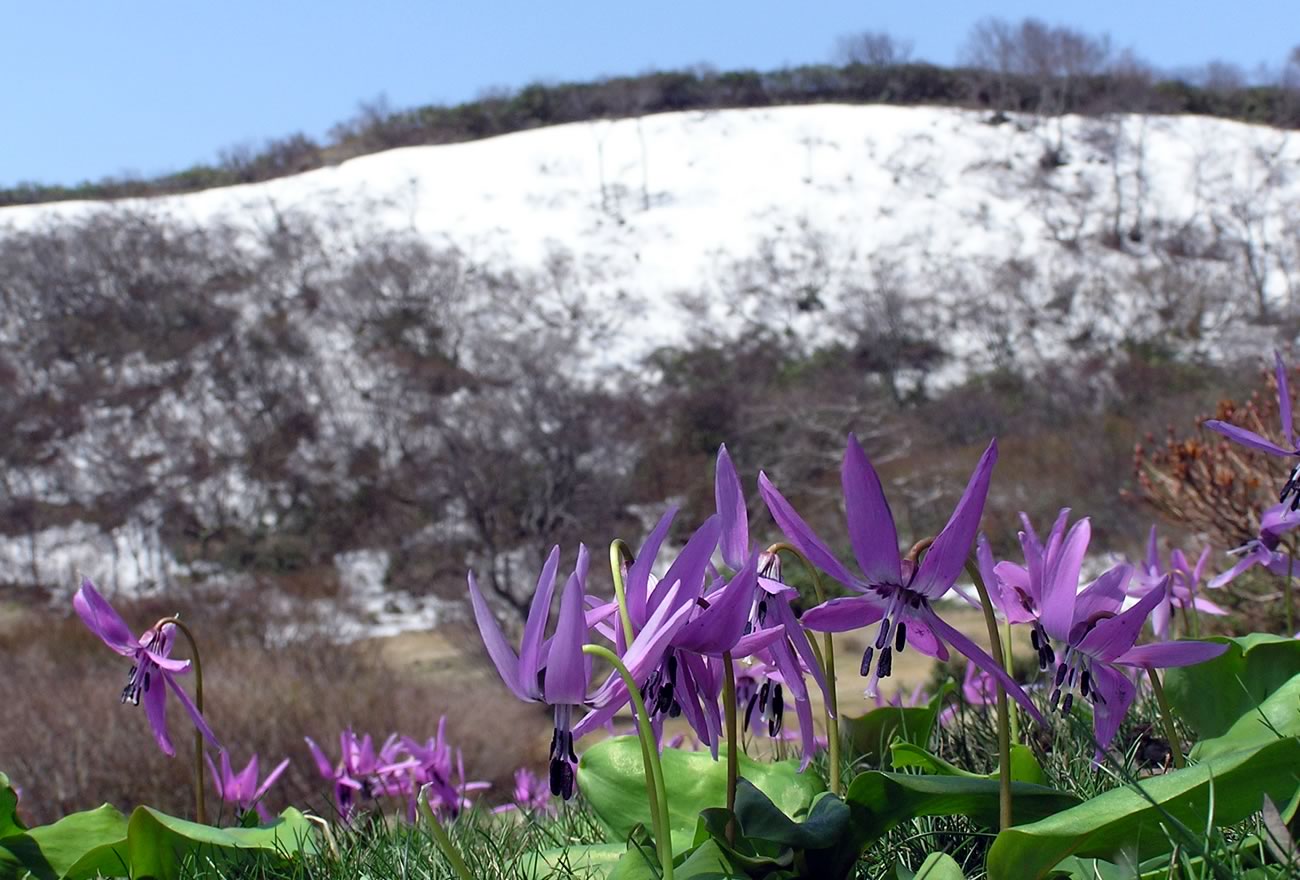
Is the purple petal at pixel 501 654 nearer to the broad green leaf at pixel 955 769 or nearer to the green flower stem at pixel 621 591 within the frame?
the green flower stem at pixel 621 591

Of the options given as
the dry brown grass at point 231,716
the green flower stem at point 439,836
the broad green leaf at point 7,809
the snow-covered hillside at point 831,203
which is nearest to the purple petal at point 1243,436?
the green flower stem at point 439,836

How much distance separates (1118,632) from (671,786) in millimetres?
417

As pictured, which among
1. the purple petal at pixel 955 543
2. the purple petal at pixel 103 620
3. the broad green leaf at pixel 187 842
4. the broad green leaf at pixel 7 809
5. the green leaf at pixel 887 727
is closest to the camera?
the purple petal at pixel 955 543

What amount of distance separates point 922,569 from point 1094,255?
2577 cm

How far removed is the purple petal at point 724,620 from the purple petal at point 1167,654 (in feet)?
1.14

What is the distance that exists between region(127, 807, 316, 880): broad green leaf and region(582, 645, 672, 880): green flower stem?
0.48m

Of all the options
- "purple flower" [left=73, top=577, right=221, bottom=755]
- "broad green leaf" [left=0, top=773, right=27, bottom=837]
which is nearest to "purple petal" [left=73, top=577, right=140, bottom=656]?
"purple flower" [left=73, top=577, right=221, bottom=755]

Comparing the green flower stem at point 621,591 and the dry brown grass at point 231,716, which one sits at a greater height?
the green flower stem at point 621,591

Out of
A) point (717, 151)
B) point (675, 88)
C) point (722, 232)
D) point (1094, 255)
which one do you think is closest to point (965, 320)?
point (1094, 255)

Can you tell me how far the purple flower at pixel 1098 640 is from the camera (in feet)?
2.67

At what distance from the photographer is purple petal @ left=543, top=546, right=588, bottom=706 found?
66cm

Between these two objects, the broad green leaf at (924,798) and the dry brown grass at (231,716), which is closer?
the broad green leaf at (924,798)

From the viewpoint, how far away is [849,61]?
33531mm

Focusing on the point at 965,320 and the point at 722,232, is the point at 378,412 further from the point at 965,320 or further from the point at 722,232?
the point at 965,320
